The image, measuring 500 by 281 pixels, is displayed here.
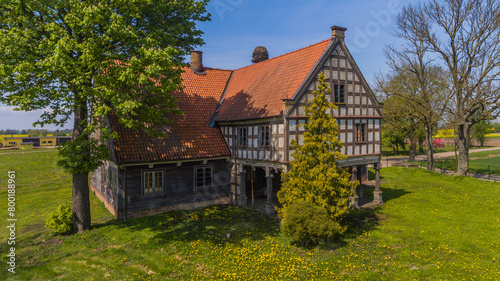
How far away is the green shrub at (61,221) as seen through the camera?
1313 cm

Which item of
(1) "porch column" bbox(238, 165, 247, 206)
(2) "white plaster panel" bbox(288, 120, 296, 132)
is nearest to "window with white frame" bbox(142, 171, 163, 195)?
(1) "porch column" bbox(238, 165, 247, 206)

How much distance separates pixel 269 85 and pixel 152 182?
9538 millimetres

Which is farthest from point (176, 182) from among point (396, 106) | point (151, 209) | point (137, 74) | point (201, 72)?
point (396, 106)

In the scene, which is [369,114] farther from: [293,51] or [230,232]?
[230,232]

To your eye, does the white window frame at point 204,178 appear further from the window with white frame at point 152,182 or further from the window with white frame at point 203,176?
the window with white frame at point 152,182

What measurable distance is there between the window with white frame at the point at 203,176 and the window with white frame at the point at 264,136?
13.6ft

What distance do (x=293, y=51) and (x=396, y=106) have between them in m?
20.0

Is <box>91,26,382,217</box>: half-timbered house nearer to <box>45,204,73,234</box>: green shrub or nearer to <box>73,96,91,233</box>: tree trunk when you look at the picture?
<box>73,96,91,233</box>: tree trunk

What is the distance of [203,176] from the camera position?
61.1 feet

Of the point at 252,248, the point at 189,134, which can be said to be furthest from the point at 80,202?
the point at 252,248

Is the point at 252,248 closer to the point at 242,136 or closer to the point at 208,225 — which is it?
the point at 208,225

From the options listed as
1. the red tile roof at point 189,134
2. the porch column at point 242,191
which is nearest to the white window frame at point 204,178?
the red tile roof at point 189,134

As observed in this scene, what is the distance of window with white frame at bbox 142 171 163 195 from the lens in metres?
16.6

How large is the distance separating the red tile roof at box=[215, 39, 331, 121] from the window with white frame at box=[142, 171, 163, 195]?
5.73 metres
